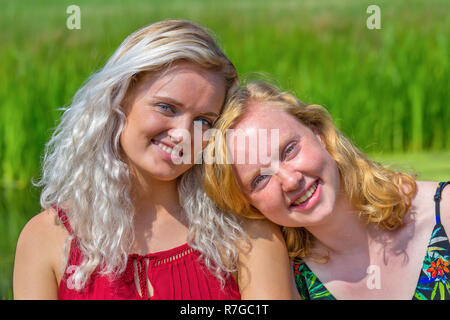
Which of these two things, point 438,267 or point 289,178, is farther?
point 438,267

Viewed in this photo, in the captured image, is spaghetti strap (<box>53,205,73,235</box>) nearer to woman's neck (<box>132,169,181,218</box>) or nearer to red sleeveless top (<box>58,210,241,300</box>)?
red sleeveless top (<box>58,210,241,300</box>)

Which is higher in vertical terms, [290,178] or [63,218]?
[290,178]

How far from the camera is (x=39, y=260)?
2.03 meters

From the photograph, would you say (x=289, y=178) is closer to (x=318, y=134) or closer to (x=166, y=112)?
(x=318, y=134)

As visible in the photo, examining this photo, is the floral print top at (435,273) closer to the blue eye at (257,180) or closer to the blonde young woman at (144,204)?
the blonde young woman at (144,204)

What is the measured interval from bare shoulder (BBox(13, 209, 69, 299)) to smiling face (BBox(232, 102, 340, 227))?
659 millimetres

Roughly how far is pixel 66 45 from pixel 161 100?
286 centimetres

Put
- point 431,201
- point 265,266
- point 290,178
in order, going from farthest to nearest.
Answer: point 431,201
point 265,266
point 290,178

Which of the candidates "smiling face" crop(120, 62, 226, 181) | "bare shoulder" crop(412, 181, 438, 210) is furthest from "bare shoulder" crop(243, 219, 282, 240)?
"bare shoulder" crop(412, 181, 438, 210)

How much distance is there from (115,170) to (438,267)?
1158 millimetres

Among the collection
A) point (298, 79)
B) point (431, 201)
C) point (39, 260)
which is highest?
point (298, 79)

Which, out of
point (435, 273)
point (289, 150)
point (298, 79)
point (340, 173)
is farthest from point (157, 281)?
point (298, 79)

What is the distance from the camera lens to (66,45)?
4.57m
